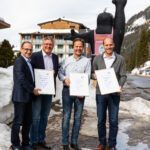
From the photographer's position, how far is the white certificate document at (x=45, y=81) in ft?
20.4

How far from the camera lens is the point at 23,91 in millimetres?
5949

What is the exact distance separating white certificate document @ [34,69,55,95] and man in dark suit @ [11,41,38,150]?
0.33 ft

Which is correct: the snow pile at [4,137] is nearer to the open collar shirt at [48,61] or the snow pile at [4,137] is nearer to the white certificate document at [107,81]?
the open collar shirt at [48,61]

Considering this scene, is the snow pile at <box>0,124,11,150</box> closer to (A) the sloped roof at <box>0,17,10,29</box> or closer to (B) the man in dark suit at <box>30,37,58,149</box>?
(B) the man in dark suit at <box>30,37,58,149</box>

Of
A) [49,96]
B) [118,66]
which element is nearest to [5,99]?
[49,96]

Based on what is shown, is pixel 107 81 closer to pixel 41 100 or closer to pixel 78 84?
pixel 78 84

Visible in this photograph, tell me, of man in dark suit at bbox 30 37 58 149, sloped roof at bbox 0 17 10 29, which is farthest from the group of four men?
sloped roof at bbox 0 17 10 29

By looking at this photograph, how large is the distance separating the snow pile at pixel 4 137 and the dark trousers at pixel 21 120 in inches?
10.7

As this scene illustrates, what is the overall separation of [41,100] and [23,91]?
1.61 feet

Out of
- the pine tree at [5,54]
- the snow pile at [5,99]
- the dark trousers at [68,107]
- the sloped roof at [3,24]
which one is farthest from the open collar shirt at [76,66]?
the pine tree at [5,54]

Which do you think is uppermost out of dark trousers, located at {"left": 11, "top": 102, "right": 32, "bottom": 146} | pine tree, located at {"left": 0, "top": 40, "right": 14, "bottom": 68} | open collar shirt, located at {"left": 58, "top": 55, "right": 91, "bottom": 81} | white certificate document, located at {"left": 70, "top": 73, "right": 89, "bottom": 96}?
pine tree, located at {"left": 0, "top": 40, "right": 14, "bottom": 68}

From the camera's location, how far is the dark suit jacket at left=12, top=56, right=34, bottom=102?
19.3 feet

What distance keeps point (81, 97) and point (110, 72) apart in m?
0.59

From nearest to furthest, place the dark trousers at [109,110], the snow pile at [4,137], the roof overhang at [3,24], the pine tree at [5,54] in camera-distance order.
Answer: the dark trousers at [109,110] → the snow pile at [4,137] → the roof overhang at [3,24] → the pine tree at [5,54]
